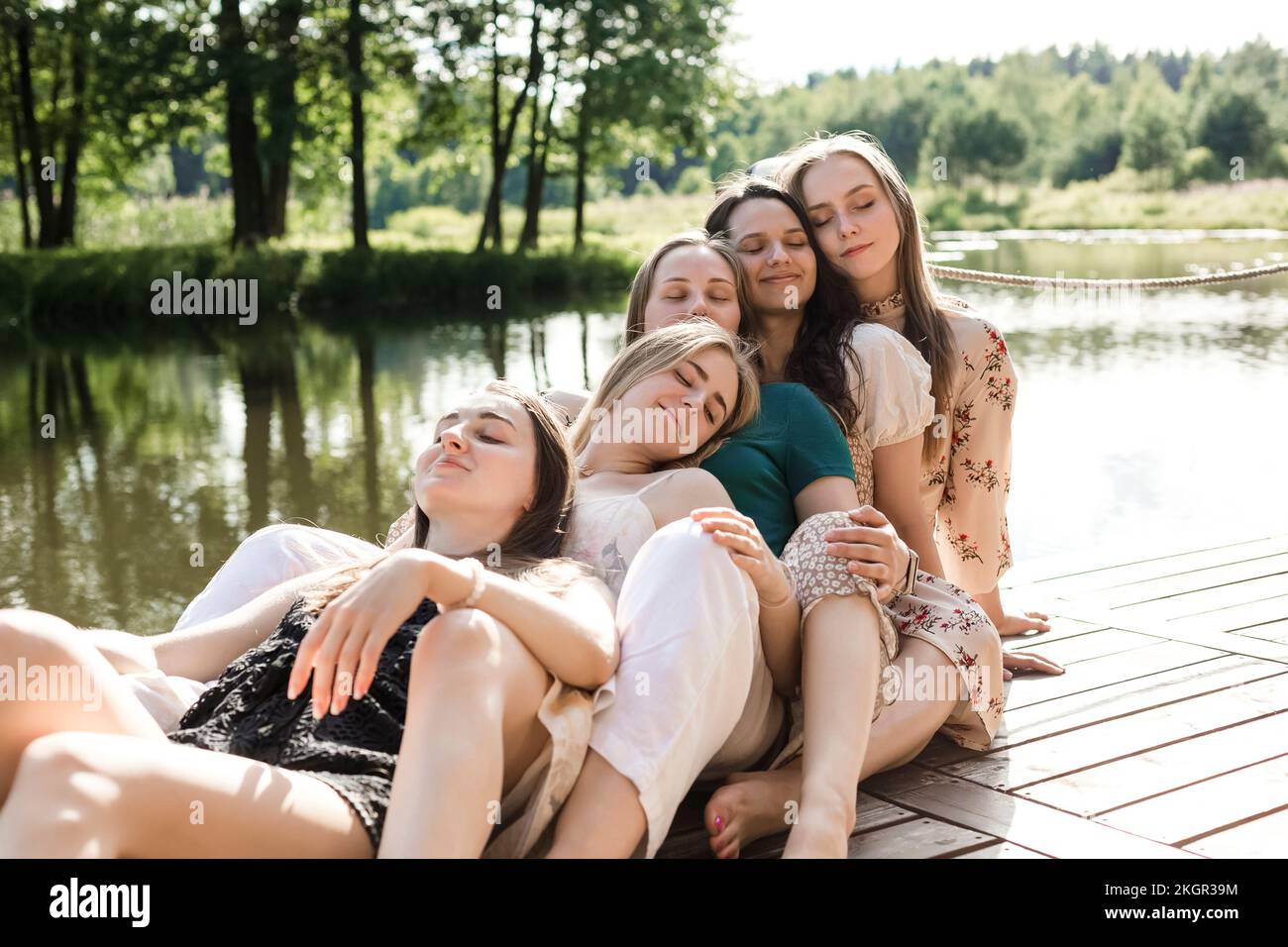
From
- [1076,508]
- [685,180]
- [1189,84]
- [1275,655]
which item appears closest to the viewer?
[1275,655]

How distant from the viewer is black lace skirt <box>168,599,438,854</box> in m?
1.68

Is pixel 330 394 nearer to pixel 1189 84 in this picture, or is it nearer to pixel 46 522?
pixel 46 522

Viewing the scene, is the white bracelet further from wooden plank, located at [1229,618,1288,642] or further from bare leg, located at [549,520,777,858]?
wooden plank, located at [1229,618,1288,642]

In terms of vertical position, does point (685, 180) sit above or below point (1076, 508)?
above

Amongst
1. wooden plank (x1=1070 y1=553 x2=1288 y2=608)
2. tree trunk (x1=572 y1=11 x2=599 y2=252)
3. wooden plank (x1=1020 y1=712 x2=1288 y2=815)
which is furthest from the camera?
tree trunk (x1=572 y1=11 x2=599 y2=252)

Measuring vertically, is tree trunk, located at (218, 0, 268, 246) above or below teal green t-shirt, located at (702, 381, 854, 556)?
above

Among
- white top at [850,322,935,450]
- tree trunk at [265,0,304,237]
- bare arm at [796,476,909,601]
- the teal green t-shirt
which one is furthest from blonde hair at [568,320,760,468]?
tree trunk at [265,0,304,237]

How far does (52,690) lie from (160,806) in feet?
0.65

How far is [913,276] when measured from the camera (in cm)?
300

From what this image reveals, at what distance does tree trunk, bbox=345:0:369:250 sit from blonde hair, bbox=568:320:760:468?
54.2ft

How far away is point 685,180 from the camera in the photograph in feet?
134

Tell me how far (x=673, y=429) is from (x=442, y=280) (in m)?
16.5
